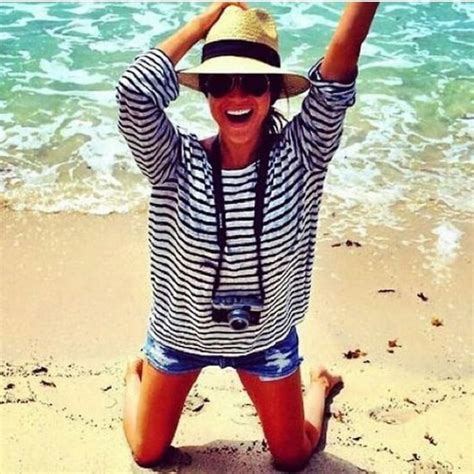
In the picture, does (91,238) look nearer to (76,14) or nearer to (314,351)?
(314,351)

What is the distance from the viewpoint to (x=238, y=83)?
8.17 ft

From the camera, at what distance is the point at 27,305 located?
174 inches

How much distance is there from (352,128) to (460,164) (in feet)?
3.71

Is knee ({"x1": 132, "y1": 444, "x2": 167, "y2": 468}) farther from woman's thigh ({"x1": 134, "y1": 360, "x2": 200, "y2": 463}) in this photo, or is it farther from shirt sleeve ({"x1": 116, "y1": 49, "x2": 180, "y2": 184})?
shirt sleeve ({"x1": 116, "y1": 49, "x2": 180, "y2": 184})

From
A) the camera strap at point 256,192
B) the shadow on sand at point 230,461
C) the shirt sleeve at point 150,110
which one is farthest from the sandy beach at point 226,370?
the shirt sleeve at point 150,110

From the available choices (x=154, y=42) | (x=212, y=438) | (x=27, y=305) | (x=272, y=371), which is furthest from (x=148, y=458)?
(x=154, y=42)

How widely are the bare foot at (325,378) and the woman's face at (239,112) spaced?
1.56 m

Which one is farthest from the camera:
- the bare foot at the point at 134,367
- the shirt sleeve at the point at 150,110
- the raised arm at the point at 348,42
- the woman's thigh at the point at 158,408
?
the bare foot at the point at 134,367

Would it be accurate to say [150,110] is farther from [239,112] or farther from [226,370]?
[226,370]

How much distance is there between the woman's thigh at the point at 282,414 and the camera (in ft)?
10.1

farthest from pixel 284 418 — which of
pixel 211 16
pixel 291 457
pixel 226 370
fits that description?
pixel 211 16

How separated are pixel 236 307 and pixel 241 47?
0.91 m

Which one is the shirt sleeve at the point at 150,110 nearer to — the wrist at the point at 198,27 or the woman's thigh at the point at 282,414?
the wrist at the point at 198,27

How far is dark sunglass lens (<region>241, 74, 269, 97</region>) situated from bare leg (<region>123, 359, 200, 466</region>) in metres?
1.21
